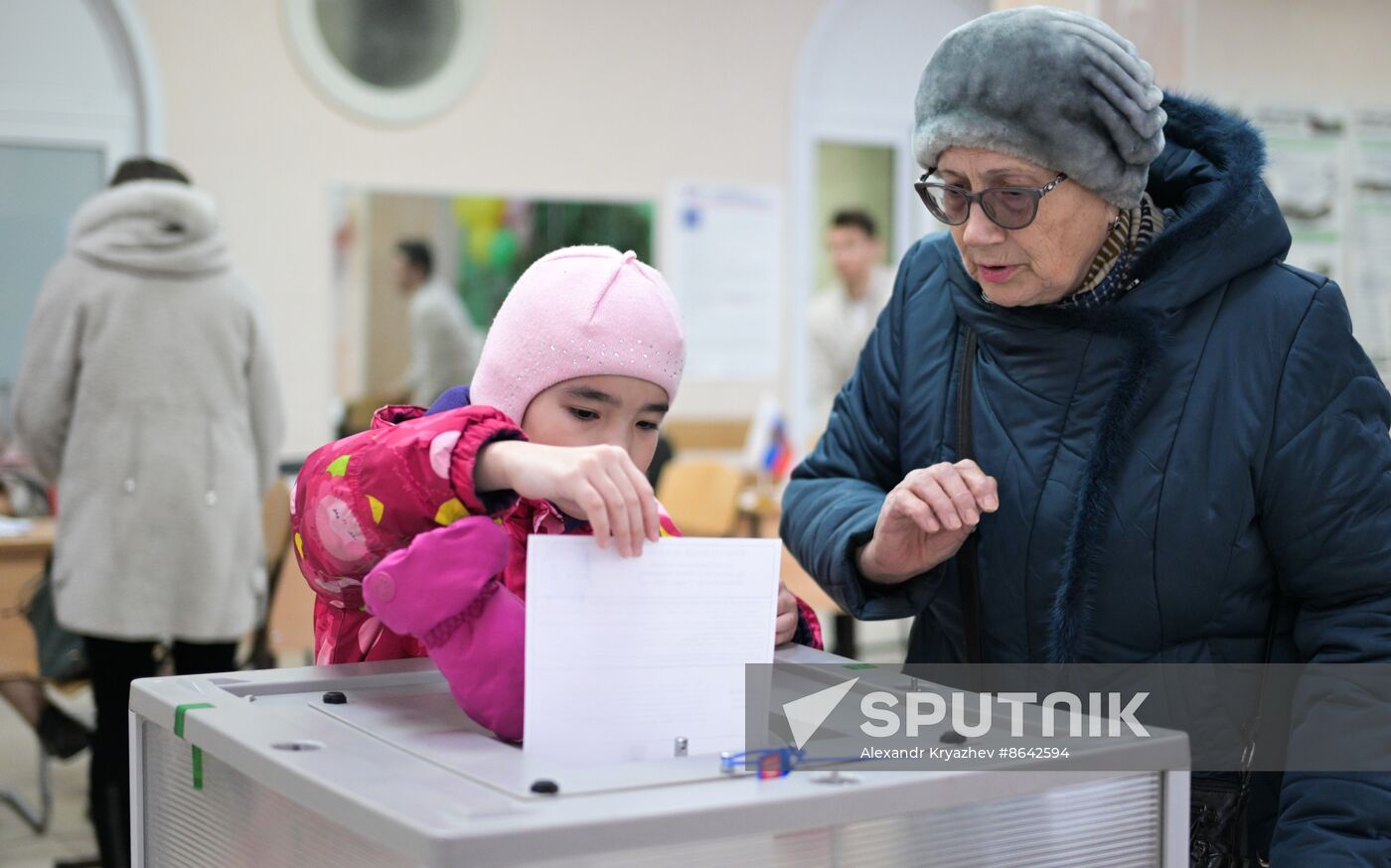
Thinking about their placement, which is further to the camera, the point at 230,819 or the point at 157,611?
the point at 157,611

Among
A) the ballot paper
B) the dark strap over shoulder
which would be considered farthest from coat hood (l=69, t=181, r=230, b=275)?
the ballot paper

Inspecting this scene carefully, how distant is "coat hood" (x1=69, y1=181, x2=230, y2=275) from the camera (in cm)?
335

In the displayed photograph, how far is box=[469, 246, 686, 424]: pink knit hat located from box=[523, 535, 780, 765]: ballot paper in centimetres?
31

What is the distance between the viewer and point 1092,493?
4.53ft

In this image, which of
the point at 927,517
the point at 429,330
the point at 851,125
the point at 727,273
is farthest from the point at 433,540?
the point at 851,125

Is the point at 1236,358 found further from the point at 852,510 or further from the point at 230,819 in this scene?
the point at 230,819

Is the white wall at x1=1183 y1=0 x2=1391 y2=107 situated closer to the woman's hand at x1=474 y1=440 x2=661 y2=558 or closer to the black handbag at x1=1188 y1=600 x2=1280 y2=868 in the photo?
the black handbag at x1=1188 y1=600 x2=1280 y2=868

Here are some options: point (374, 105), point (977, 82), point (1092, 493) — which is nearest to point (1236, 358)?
point (1092, 493)

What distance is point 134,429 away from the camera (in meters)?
3.38

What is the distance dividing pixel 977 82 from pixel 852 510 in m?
0.45

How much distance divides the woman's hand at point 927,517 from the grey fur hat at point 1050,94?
301mm

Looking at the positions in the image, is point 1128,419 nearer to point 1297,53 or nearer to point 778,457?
point 1297,53

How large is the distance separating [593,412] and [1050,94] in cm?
51

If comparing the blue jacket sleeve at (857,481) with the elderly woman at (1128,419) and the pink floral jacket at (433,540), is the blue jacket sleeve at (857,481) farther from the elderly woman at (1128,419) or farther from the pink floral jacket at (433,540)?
the pink floral jacket at (433,540)
